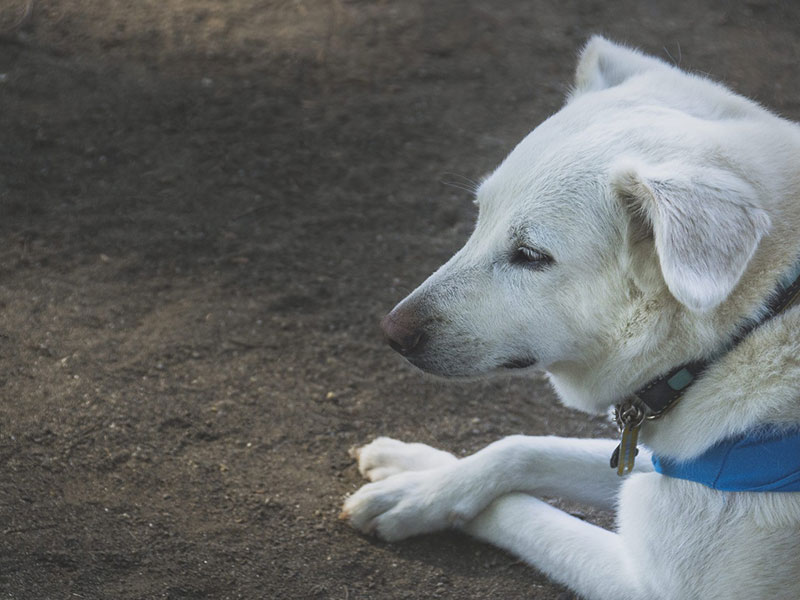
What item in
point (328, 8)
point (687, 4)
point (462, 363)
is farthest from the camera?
point (687, 4)

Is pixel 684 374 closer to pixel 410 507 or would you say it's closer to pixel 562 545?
pixel 562 545

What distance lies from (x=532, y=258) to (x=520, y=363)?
1.00 ft

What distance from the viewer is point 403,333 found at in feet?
8.30

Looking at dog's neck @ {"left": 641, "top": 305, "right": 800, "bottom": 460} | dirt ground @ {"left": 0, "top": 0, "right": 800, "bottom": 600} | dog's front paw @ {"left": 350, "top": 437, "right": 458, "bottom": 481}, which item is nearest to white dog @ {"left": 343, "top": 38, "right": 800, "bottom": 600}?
dog's neck @ {"left": 641, "top": 305, "right": 800, "bottom": 460}

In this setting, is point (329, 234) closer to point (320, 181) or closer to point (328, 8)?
point (320, 181)

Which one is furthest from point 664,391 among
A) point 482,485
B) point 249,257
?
point 249,257

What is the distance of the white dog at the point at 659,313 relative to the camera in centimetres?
215

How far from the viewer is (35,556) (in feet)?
8.75

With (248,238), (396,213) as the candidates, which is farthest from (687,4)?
(248,238)

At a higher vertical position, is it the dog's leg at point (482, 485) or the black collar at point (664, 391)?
the black collar at point (664, 391)

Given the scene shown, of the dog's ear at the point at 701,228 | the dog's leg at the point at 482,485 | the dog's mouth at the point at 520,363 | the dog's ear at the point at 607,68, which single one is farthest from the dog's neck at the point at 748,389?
the dog's ear at the point at 607,68

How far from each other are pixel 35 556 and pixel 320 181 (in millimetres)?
2698

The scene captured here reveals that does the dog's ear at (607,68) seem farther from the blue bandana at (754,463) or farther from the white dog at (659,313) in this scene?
the blue bandana at (754,463)

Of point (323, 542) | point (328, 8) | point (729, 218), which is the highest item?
→ point (729, 218)
